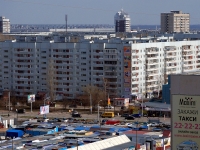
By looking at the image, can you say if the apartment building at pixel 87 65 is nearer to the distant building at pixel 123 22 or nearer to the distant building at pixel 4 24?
the distant building at pixel 123 22

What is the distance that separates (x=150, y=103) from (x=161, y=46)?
4.45 m

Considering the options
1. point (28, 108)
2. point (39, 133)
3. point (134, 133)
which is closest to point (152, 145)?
point (134, 133)

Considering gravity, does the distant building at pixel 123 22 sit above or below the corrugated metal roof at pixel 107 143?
above

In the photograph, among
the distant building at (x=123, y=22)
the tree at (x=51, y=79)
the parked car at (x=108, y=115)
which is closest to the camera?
the parked car at (x=108, y=115)

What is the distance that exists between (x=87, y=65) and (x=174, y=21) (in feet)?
79.0

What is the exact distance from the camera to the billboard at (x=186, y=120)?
18.5ft

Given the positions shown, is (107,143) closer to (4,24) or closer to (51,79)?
(51,79)

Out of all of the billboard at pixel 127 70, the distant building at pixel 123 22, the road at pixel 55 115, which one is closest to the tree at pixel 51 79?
the billboard at pixel 127 70

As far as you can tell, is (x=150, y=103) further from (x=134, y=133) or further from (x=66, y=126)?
(x=134, y=133)

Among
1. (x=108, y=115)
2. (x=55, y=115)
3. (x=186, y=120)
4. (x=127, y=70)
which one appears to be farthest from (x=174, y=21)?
(x=186, y=120)

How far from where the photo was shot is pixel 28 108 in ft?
53.7

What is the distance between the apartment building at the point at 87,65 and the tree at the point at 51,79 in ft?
0.09

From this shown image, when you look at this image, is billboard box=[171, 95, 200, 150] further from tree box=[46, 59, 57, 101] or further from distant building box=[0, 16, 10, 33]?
distant building box=[0, 16, 10, 33]

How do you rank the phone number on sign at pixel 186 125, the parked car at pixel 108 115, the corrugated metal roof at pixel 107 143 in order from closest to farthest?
the phone number on sign at pixel 186 125 < the corrugated metal roof at pixel 107 143 < the parked car at pixel 108 115
